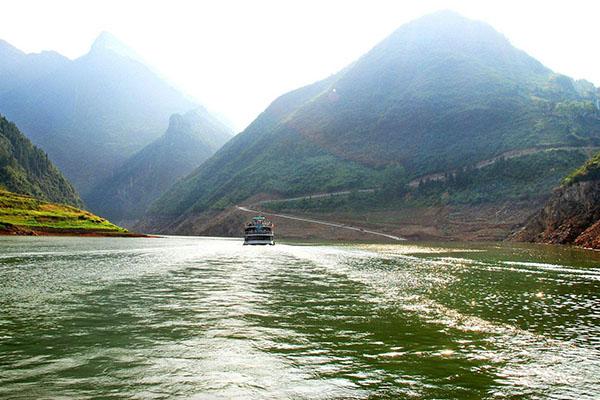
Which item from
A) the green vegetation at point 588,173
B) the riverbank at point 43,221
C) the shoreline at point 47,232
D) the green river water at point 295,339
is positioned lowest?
the green river water at point 295,339

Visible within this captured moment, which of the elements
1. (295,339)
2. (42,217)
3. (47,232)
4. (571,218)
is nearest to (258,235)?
(47,232)

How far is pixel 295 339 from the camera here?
17656 millimetres

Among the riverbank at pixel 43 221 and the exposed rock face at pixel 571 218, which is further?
the riverbank at pixel 43 221

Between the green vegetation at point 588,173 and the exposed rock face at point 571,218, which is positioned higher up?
the green vegetation at point 588,173

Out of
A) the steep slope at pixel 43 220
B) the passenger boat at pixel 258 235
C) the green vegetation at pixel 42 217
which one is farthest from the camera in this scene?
the green vegetation at pixel 42 217

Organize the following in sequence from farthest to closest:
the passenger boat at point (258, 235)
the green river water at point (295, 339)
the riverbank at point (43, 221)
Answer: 1. the riverbank at point (43, 221)
2. the passenger boat at point (258, 235)
3. the green river water at point (295, 339)

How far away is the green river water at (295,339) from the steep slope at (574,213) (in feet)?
236

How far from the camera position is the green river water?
1260 cm

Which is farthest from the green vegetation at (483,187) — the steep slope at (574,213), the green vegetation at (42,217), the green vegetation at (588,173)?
the green vegetation at (42,217)

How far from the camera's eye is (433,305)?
2616 centimetres

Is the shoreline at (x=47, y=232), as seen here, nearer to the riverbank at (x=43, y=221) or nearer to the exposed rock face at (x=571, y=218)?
the riverbank at (x=43, y=221)

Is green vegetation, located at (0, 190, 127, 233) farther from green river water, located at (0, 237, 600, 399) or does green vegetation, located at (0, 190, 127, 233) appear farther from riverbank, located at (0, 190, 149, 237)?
green river water, located at (0, 237, 600, 399)

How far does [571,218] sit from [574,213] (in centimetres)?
170

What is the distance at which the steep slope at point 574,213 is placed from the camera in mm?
95812
